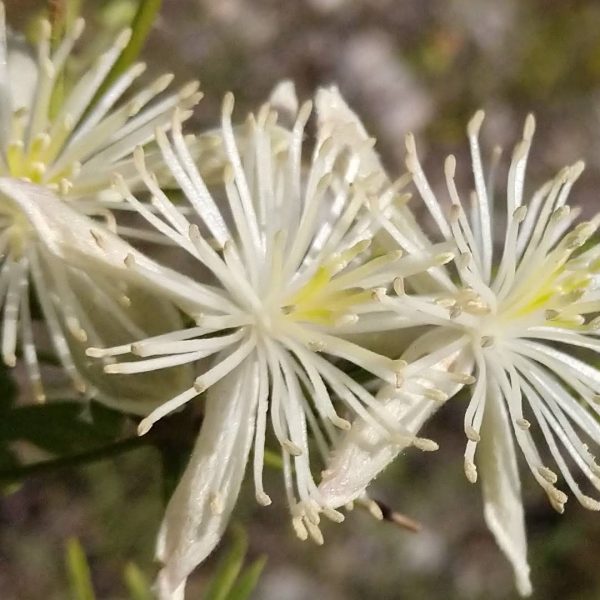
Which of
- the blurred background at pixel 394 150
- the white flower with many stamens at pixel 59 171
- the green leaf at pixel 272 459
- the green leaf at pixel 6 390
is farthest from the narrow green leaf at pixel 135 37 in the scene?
the blurred background at pixel 394 150

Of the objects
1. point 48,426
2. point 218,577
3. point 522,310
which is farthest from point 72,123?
point 218,577

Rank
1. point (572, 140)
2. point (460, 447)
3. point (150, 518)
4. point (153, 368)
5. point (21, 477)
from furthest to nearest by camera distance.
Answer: point (572, 140) < point (460, 447) < point (150, 518) < point (21, 477) < point (153, 368)

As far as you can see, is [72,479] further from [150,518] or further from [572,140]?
[572,140]

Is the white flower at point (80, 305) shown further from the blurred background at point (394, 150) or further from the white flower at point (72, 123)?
the blurred background at point (394, 150)

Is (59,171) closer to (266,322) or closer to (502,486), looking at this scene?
(266,322)

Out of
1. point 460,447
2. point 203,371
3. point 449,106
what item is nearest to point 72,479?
point 460,447

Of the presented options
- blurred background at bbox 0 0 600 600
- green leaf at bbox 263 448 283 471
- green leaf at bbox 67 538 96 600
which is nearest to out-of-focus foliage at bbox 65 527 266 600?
green leaf at bbox 67 538 96 600

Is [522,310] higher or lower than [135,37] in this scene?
lower
